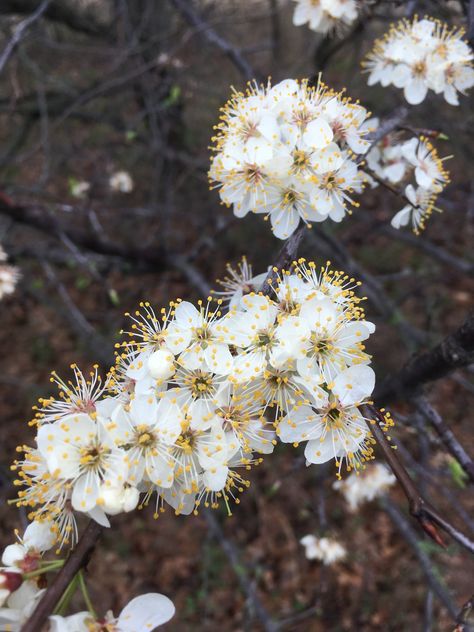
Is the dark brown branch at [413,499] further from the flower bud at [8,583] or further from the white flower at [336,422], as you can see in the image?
the flower bud at [8,583]

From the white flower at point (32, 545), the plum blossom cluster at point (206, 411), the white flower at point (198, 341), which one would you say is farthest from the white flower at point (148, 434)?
the white flower at point (32, 545)

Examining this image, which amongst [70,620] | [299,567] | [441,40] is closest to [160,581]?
[299,567]

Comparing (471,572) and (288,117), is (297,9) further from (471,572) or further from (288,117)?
(471,572)

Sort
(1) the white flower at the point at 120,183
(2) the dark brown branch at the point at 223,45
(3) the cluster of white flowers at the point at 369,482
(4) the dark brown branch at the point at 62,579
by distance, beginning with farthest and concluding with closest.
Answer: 1. (1) the white flower at the point at 120,183
2. (3) the cluster of white flowers at the point at 369,482
3. (2) the dark brown branch at the point at 223,45
4. (4) the dark brown branch at the point at 62,579

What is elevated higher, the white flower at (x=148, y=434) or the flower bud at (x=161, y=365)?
the flower bud at (x=161, y=365)

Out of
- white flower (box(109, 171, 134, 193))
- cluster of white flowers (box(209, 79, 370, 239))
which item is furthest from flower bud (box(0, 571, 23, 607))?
white flower (box(109, 171, 134, 193))

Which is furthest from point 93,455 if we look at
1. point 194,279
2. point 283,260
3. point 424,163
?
point 194,279
